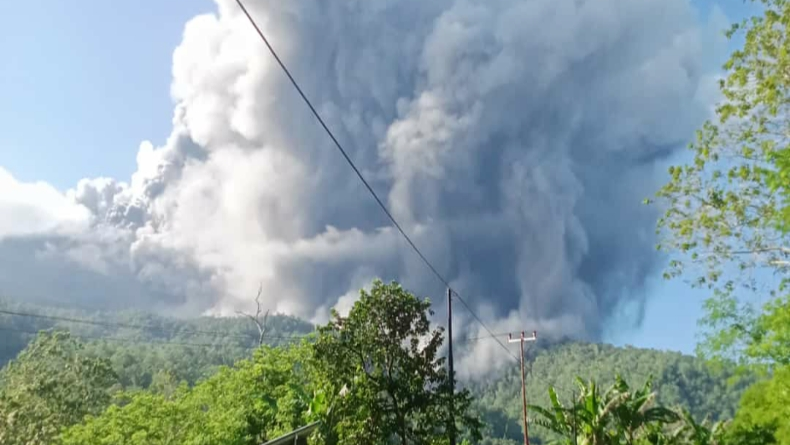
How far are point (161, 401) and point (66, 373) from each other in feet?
77.4

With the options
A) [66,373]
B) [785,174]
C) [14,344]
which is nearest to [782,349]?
[785,174]

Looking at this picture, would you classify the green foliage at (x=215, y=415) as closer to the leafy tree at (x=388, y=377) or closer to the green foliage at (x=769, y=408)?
the leafy tree at (x=388, y=377)

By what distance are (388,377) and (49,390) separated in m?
36.7

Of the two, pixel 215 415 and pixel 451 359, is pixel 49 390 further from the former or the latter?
pixel 451 359

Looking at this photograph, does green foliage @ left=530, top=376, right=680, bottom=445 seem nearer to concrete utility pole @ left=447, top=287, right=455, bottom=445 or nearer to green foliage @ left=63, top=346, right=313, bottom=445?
concrete utility pole @ left=447, top=287, right=455, bottom=445

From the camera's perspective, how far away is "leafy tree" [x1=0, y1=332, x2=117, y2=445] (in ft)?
122

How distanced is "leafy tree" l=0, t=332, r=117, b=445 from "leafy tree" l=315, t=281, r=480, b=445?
2434cm

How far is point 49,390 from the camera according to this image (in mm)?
43875


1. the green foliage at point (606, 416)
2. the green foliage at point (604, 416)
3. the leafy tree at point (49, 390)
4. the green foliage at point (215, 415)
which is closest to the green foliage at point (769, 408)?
the green foliage at point (606, 416)

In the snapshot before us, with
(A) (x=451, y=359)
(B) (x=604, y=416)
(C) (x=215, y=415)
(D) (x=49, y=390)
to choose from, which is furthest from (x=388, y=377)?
(D) (x=49, y=390)

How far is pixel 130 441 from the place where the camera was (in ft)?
86.5

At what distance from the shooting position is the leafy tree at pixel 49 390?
122 feet

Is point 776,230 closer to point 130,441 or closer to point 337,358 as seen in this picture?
point 337,358

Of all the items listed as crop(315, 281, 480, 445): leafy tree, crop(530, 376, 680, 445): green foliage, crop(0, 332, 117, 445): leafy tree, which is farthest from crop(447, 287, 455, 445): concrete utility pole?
crop(0, 332, 117, 445): leafy tree
